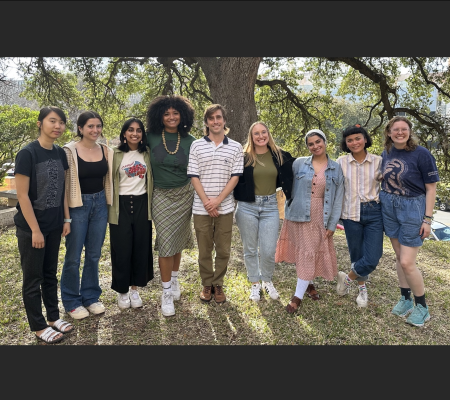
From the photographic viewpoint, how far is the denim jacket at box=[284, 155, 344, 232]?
3580mm

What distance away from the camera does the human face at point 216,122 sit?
11.7 feet

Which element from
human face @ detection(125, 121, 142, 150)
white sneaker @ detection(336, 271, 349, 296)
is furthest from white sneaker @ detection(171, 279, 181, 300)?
white sneaker @ detection(336, 271, 349, 296)

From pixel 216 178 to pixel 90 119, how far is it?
1.34 meters

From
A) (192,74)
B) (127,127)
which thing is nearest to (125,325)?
(127,127)

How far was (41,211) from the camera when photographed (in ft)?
9.81

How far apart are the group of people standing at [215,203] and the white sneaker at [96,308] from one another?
0.03 ft

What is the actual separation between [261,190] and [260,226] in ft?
1.32

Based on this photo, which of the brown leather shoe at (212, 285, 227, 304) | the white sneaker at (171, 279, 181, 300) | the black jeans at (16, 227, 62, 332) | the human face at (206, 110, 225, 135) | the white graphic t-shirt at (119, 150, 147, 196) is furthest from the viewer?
the white sneaker at (171, 279, 181, 300)

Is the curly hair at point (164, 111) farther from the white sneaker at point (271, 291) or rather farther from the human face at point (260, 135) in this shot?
the white sneaker at point (271, 291)

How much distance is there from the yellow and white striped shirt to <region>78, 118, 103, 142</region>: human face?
251 cm

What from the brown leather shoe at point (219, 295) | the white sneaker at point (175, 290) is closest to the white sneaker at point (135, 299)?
the white sneaker at point (175, 290)

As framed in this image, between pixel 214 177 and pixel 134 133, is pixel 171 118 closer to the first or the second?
pixel 134 133

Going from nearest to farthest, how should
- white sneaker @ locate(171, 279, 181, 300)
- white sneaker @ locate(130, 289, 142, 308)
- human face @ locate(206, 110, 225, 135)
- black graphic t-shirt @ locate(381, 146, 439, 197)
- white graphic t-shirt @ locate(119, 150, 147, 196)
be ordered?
1. black graphic t-shirt @ locate(381, 146, 439, 197)
2. white graphic t-shirt @ locate(119, 150, 147, 196)
3. human face @ locate(206, 110, 225, 135)
4. white sneaker @ locate(130, 289, 142, 308)
5. white sneaker @ locate(171, 279, 181, 300)

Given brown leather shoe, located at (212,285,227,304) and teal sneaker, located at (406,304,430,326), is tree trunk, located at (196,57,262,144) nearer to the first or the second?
brown leather shoe, located at (212,285,227,304)
